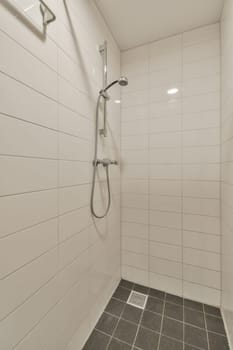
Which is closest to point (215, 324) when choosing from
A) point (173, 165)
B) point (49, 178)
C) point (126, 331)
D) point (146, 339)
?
point (146, 339)

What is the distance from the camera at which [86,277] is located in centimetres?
119

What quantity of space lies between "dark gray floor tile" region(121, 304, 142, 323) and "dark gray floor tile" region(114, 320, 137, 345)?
1.6 inches

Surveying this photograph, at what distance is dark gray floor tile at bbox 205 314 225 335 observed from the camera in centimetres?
126

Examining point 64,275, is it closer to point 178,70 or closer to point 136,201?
point 136,201

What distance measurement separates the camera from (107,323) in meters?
1.31

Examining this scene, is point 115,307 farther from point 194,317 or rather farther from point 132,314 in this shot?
point 194,317

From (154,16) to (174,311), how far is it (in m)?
2.60

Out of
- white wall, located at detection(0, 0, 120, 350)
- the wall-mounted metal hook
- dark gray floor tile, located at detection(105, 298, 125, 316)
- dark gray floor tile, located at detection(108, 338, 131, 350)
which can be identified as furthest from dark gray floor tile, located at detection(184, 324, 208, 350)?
the wall-mounted metal hook

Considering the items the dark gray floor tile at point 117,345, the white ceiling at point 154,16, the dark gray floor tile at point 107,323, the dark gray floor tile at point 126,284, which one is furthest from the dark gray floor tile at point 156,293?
the white ceiling at point 154,16

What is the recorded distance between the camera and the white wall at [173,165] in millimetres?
1486

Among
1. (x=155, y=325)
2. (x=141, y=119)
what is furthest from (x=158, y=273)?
(x=141, y=119)

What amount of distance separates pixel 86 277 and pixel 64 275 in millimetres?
280

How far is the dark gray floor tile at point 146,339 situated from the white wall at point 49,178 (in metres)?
0.37

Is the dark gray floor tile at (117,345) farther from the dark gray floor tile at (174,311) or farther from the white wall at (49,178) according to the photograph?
the dark gray floor tile at (174,311)
